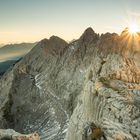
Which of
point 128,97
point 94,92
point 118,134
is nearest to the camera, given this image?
point 118,134

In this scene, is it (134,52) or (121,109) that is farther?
(134,52)

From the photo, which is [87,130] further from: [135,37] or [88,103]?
[135,37]

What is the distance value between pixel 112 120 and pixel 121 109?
217cm

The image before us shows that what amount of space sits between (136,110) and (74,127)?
22.5m

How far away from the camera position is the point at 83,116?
242 ft

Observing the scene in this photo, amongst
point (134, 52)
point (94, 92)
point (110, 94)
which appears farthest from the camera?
point (134, 52)

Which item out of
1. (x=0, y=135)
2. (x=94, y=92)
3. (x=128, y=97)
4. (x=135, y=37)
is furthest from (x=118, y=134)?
(x=135, y=37)

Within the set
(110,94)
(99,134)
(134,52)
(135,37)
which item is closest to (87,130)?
(99,134)

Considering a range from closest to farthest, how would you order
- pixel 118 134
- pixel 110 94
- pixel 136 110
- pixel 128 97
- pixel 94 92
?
pixel 118 134 → pixel 136 110 → pixel 128 97 → pixel 110 94 → pixel 94 92

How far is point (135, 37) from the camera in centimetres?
15612

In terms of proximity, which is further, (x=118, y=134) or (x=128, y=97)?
(x=128, y=97)

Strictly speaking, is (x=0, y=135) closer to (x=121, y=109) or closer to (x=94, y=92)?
(x=94, y=92)

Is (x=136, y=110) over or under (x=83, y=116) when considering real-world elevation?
over

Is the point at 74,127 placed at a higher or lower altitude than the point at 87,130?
→ lower
